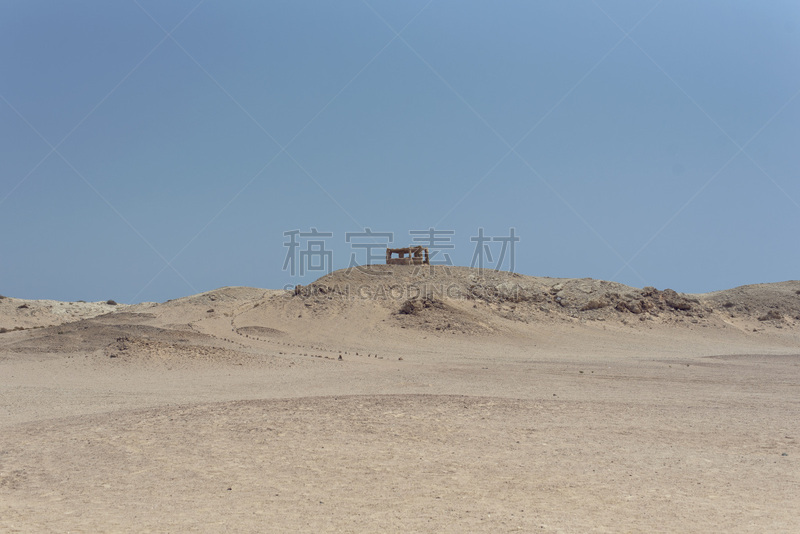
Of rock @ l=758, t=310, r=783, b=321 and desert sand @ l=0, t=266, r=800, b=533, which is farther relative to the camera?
rock @ l=758, t=310, r=783, b=321

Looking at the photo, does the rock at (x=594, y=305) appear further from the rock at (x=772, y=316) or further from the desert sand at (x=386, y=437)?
the rock at (x=772, y=316)

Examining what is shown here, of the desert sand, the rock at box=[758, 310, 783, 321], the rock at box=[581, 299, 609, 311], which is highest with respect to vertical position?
the rock at box=[581, 299, 609, 311]

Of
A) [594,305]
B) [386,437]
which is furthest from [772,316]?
[386,437]

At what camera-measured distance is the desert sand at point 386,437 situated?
666 cm

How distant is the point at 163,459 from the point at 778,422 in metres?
10.1

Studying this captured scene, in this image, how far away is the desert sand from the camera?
6660 millimetres

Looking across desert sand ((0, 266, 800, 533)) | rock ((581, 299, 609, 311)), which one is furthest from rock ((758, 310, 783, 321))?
desert sand ((0, 266, 800, 533))

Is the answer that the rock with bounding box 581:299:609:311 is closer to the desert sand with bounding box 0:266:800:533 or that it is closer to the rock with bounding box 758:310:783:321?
the desert sand with bounding box 0:266:800:533

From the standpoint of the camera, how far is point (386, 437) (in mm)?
10086

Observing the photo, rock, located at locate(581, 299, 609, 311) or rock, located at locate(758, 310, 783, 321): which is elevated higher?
rock, located at locate(581, 299, 609, 311)

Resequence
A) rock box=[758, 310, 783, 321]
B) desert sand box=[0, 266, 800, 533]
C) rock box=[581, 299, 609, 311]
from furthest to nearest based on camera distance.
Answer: rock box=[758, 310, 783, 321], rock box=[581, 299, 609, 311], desert sand box=[0, 266, 800, 533]

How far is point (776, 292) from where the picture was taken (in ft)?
128

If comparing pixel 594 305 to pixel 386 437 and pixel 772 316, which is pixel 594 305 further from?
pixel 386 437

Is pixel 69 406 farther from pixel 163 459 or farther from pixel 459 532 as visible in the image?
pixel 459 532
